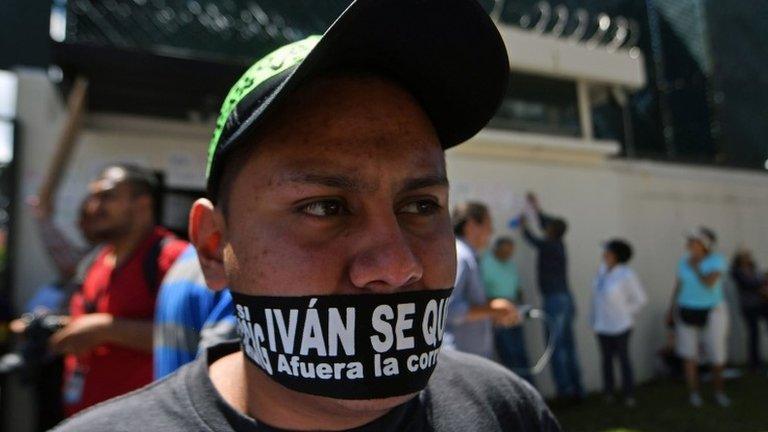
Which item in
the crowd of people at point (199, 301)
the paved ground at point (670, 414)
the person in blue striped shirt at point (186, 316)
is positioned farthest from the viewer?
the paved ground at point (670, 414)

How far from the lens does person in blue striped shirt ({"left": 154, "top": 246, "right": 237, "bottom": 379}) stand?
1.92 meters

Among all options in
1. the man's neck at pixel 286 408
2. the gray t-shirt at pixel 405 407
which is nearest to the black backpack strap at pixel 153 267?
the gray t-shirt at pixel 405 407

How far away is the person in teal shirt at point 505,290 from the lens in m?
5.66

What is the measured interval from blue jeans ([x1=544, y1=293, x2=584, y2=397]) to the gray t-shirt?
495 centimetres

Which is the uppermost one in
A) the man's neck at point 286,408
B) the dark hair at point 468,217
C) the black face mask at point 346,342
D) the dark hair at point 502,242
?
the dark hair at point 468,217

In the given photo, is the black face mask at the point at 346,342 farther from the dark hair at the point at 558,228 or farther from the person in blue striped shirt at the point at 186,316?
the dark hair at the point at 558,228

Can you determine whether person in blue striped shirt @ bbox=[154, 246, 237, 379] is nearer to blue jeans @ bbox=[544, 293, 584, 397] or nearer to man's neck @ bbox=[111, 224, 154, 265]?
man's neck @ bbox=[111, 224, 154, 265]

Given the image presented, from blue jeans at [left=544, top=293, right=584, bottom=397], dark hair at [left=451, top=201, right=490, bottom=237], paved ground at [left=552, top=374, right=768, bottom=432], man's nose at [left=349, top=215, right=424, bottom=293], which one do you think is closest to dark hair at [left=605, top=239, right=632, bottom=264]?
blue jeans at [left=544, top=293, right=584, bottom=397]

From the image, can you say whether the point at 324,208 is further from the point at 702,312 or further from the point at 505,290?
the point at 702,312

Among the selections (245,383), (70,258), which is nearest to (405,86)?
(245,383)

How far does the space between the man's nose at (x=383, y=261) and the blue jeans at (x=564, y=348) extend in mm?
5366

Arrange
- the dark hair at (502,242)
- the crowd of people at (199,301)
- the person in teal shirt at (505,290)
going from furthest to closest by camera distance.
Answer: the dark hair at (502,242), the person in teal shirt at (505,290), the crowd of people at (199,301)

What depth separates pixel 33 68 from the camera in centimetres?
547

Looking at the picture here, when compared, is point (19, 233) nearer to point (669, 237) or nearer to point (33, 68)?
point (33, 68)
